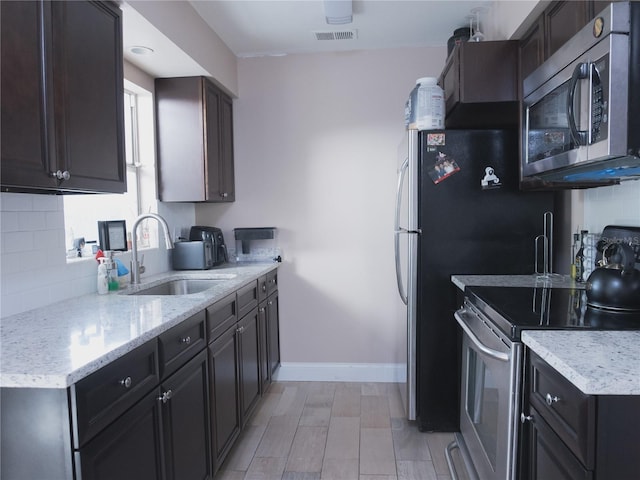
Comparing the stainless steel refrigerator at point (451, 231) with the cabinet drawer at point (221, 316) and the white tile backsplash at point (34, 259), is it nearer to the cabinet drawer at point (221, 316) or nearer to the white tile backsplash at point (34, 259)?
the cabinet drawer at point (221, 316)

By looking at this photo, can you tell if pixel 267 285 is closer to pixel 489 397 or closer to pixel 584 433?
pixel 489 397

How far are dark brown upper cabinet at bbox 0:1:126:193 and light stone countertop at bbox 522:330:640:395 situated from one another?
1.64 metres

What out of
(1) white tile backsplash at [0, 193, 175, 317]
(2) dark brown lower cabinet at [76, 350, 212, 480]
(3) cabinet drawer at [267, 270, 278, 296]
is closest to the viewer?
(2) dark brown lower cabinet at [76, 350, 212, 480]

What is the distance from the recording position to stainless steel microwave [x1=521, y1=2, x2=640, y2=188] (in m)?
1.15

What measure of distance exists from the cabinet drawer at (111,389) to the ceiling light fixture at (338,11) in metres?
2.15

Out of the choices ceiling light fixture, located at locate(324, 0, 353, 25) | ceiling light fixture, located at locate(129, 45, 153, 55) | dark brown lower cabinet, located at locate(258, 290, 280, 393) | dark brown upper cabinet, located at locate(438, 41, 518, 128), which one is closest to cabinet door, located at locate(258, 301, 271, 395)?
dark brown lower cabinet, located at locate(258, 290, 280, 393)

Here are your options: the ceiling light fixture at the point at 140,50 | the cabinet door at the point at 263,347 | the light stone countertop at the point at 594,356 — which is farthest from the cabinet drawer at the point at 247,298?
the light stone countertop at the point at 594,356

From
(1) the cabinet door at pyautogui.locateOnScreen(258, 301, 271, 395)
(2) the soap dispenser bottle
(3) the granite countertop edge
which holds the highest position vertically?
(2) the soap dispenser bottle

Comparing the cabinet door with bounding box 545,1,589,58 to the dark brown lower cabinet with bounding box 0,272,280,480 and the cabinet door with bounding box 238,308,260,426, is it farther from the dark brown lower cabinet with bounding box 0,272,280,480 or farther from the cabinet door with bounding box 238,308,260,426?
the cabinet door with bounding box 238,308,260,426

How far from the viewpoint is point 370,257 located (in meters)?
3.33

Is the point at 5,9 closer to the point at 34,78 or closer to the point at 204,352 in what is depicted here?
the point at 34,78

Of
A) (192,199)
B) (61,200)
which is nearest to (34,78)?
(61,200)

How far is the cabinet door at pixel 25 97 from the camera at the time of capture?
1.26m

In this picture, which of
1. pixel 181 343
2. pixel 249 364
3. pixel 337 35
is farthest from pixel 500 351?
pixel 337 35
